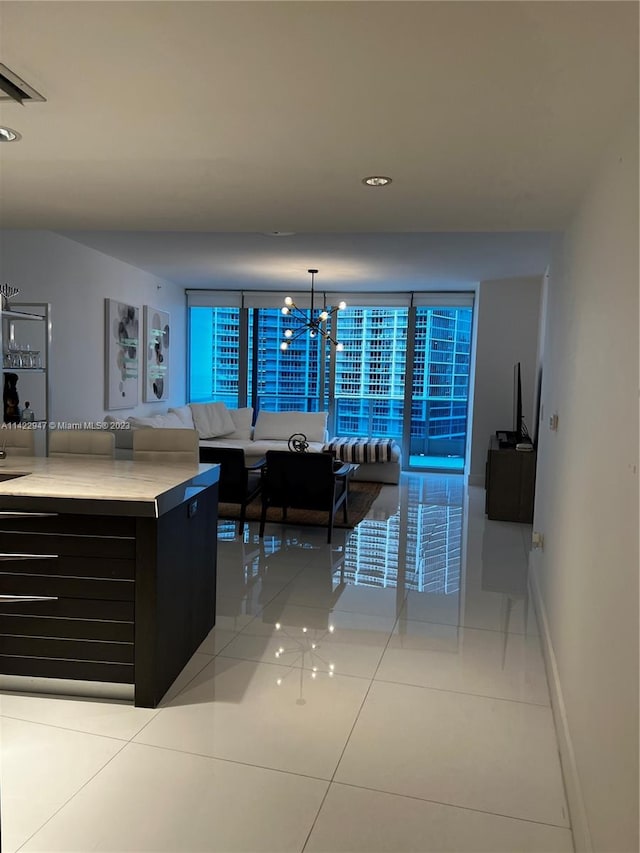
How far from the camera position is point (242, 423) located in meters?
8.84

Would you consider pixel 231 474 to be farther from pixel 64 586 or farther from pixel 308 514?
pixel 64 586

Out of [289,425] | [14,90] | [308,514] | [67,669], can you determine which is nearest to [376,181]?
[14,90]

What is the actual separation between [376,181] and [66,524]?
208 cm

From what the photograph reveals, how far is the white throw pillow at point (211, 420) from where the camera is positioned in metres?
8.18

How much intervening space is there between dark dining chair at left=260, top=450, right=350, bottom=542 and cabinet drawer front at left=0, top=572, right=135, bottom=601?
105 inches

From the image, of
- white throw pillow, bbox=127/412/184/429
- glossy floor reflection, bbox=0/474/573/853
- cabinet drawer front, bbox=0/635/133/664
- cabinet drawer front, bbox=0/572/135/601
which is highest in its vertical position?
white throw pillow, bbox=127/412/184/429

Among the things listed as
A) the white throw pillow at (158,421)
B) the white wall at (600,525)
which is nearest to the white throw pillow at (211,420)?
the white throw pillow at (158,421)

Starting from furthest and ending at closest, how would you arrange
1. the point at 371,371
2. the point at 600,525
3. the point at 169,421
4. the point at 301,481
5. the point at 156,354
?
the point at 371,371, the point at 156,354, the point at 169,421, the point at 301,481, the point at 600,525

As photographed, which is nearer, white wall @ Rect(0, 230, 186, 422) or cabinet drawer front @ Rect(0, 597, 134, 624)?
cabinet drawer front @ Rect(0, 597, 134, 624)

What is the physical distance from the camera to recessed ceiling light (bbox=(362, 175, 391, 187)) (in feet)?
8.99

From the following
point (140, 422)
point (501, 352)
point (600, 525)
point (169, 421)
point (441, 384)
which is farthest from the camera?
point (441, 384)

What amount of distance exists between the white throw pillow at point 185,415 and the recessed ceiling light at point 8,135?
534 centimetres

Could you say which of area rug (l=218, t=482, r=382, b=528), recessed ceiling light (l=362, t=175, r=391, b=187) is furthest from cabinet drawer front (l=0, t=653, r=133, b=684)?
area rug (l=218, t=482, r=382, b=528)

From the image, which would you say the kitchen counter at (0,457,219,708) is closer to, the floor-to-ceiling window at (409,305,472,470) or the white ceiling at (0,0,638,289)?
the white ceiling at (0,0,638,289)
